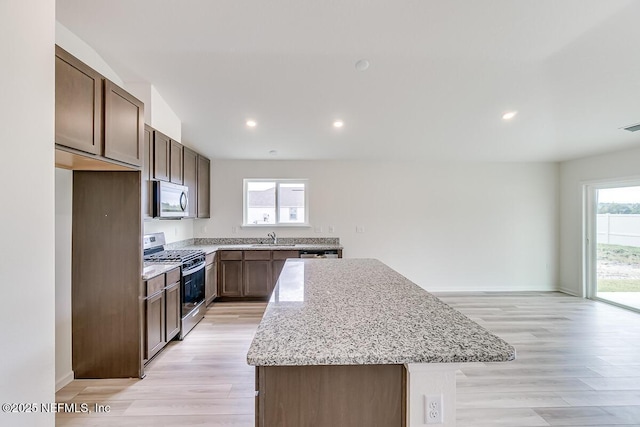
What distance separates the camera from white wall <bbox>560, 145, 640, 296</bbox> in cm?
439

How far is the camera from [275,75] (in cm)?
297

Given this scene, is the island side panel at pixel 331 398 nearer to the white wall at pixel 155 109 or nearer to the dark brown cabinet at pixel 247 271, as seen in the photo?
the white wall at pixel 155 109

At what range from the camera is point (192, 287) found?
3.42 meters

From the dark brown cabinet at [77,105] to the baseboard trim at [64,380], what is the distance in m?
1.87

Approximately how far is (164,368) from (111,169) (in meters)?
1.82

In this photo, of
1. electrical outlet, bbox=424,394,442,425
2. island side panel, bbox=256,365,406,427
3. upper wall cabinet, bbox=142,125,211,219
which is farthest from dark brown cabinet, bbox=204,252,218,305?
electrical outlet, bbox=424,394,442,425

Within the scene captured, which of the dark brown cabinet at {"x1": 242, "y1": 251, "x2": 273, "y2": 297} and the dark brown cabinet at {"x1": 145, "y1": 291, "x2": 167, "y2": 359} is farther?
the dark brown cabinet at {"x1": 242, "y1": 251, "x2": 273, "y2": 297}

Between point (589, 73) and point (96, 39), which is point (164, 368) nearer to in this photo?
point (96, 39)

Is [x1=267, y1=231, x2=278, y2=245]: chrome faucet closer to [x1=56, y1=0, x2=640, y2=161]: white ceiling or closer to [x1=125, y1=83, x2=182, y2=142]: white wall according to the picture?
[x1=56, y1=0, x2=640, y2=161]: white ceiling

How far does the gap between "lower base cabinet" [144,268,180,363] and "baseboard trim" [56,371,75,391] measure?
1.82 feet

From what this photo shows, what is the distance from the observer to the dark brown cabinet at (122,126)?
2.04 m
